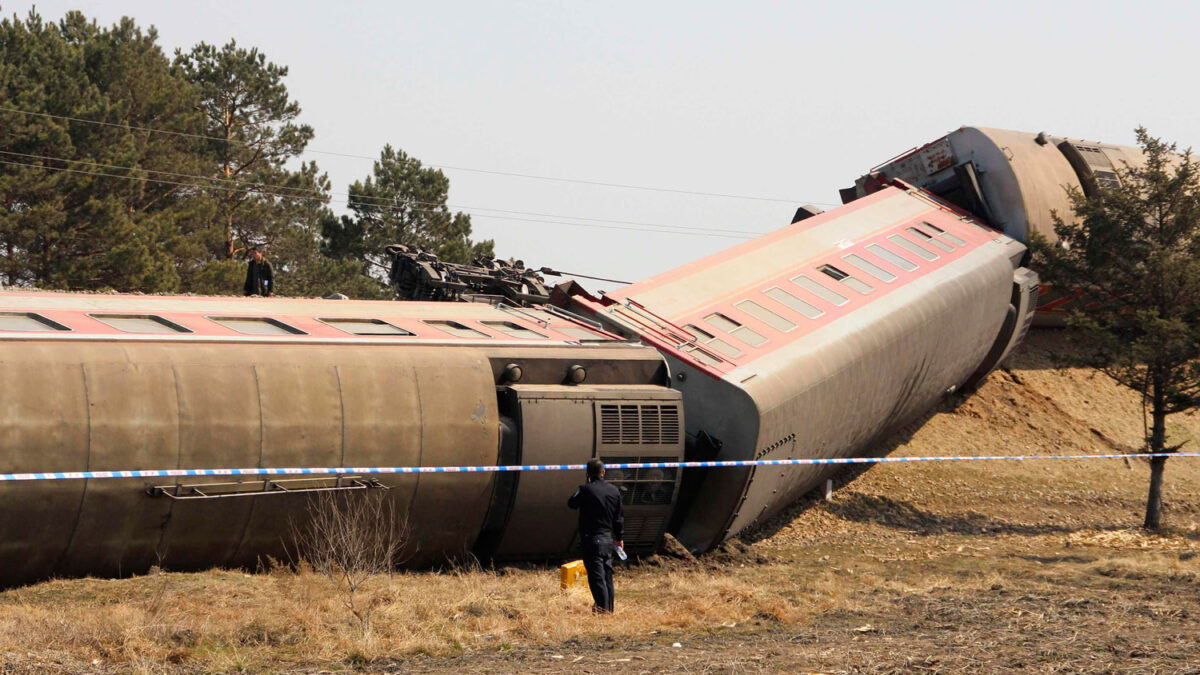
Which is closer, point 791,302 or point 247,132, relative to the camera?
point 791,302

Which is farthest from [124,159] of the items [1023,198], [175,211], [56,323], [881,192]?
[56,323]

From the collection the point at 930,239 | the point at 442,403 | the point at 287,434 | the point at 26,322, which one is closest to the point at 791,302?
the point at 930,239

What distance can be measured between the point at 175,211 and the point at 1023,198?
2952 centimetres

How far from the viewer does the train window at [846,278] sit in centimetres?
2352

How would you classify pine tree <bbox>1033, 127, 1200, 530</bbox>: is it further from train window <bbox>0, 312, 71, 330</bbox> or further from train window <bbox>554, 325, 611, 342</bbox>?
train window <bbox>0, 312, 71, 330</bbox>

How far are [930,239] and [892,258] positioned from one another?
2.21 meters

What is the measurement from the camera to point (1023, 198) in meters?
29.3

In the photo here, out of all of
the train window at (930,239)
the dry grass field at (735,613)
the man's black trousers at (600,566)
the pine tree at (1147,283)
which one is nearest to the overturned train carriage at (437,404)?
the dry grass field at (735,613)

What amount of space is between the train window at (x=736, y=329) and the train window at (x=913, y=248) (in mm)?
6913

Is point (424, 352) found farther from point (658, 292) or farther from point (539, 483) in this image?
point (658, 292)

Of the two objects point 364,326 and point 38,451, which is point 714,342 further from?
point 38,451

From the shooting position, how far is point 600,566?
13344mm

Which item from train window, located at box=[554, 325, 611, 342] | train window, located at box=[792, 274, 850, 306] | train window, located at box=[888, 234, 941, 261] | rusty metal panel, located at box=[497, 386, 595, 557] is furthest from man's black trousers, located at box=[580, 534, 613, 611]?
train window, located at box=[888, 234, 941, 261]

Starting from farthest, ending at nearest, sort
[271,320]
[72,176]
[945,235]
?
[72,176], [945,235], [271,320]
